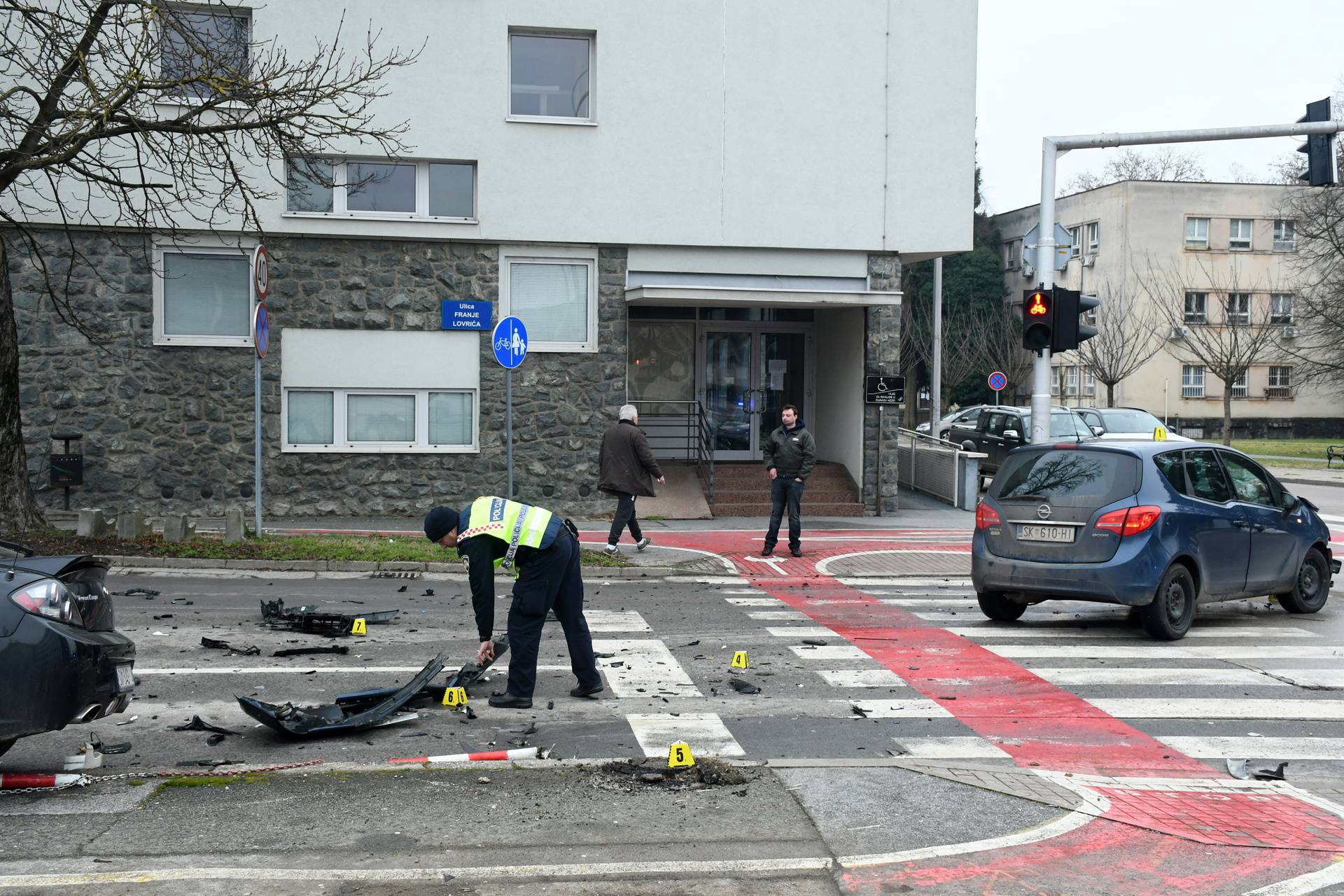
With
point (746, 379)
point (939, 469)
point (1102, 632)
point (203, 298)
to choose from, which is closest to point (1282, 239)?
point (939, 469)

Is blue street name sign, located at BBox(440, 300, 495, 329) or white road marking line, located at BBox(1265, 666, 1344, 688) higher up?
blue street name sign, located at BBox(440, 300, 495, 329)

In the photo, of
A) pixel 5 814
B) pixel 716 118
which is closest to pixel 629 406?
pixel 716 118

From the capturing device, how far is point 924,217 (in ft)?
71.8

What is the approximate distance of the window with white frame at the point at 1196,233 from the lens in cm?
5838

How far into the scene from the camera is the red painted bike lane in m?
5.17

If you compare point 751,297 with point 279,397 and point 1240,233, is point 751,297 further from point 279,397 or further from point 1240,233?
point 1240,233

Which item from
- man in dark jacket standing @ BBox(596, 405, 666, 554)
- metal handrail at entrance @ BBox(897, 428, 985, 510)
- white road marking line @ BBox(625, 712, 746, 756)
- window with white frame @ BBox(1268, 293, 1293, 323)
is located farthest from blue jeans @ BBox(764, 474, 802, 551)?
window with white frame @ BBox(1268, 293, 1293, 323)

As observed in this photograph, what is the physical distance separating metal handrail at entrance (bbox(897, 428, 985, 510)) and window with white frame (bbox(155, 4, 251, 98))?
13184 mm

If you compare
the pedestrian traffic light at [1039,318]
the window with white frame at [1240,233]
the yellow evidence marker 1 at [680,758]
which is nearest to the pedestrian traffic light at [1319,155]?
the pedestrian traffic light at [1039,318]

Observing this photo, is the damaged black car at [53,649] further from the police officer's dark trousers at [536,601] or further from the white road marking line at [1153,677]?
the white road marking line at [1153,677]

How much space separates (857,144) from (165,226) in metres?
11.2

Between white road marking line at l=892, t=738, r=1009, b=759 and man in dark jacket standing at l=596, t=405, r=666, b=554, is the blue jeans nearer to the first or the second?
man in dark jacket standing at l=596, t=405, r=666, b=554

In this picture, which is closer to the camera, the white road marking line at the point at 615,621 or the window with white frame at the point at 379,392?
the white road marking line at the point at 615,621

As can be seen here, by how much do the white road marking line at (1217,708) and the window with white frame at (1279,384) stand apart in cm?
5661
